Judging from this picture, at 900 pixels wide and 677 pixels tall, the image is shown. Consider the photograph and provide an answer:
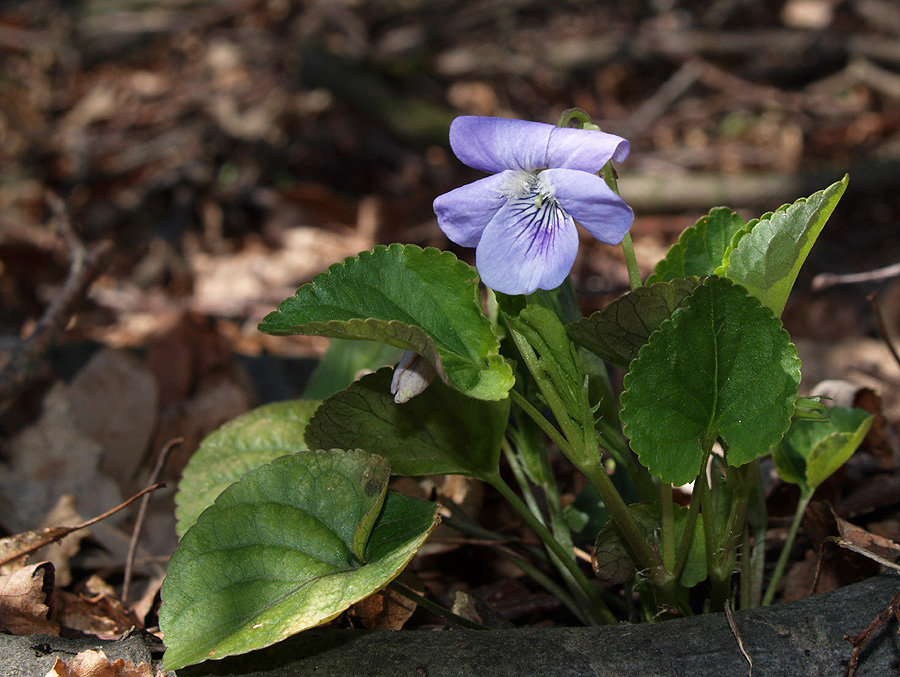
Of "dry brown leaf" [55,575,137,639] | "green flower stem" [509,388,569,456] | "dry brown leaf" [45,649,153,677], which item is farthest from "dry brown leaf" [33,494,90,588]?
"green flower stem" [509,388,569,456]

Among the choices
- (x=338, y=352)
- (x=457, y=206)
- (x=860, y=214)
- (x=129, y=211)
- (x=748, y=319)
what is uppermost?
(x=457, y=206)

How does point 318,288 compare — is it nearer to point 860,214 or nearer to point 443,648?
point 443,648

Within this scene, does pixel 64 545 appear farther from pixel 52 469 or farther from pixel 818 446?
pixel 818 446

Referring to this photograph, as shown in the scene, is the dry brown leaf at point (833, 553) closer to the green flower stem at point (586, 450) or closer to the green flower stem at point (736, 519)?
the green flower stem at point (736, 519)

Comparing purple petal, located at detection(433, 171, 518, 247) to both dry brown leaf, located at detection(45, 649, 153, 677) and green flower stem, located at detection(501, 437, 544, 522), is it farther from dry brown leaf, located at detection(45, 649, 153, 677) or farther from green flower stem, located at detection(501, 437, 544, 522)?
dry brown leaf, located at detection(45, 649, 153, 677)

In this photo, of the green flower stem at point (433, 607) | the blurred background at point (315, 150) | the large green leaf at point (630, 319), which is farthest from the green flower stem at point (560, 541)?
the blurred background at point (315, 150)

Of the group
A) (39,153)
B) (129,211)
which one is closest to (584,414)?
(129,211)

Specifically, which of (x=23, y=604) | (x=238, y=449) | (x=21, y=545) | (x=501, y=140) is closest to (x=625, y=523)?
(x=501, y=140)
